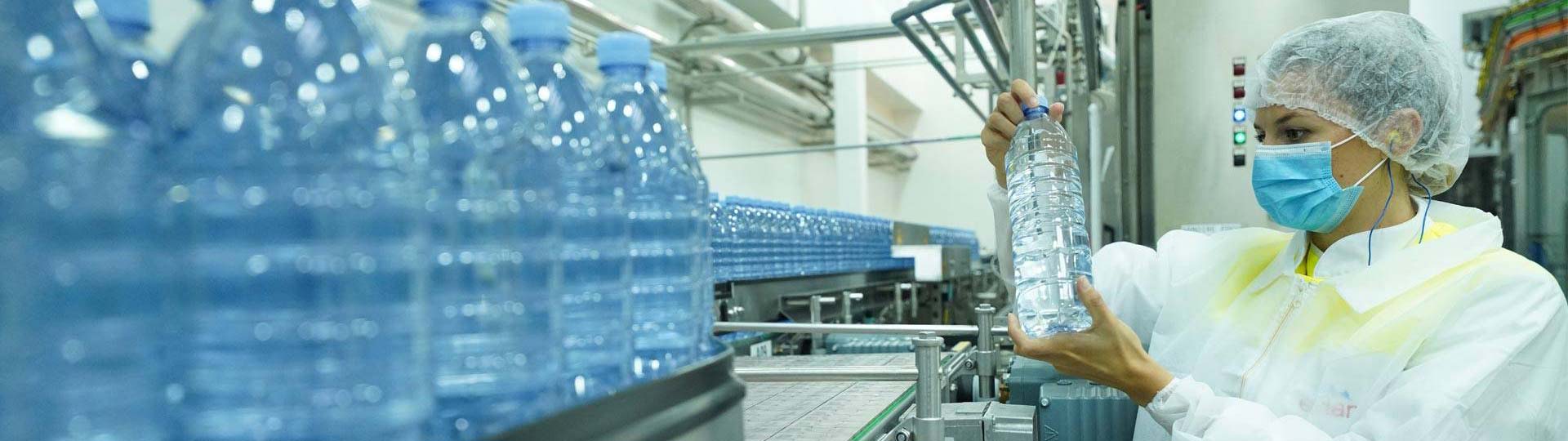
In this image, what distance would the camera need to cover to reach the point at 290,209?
0.65 meters

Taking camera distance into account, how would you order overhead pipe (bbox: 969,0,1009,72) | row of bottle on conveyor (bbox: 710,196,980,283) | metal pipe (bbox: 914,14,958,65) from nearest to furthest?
overhead pipe (bbox: 969,0,1009,72) < metal pipe (bbox: 914,14,958,65) < row of bottle on conveyor (bbox: 710,196,980,283)

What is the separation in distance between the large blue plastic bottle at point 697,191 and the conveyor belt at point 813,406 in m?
0.45

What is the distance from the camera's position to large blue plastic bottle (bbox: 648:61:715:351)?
117cm

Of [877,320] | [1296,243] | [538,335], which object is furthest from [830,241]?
[538,335]

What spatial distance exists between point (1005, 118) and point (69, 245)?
1.62 metres

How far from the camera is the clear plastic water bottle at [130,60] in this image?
0.61m

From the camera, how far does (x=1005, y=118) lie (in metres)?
1.87

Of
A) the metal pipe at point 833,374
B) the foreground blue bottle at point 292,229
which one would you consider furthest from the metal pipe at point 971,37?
the foreground blue bottle at point 292,229

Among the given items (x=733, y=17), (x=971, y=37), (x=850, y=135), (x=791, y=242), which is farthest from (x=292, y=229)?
(x=850, y=135)

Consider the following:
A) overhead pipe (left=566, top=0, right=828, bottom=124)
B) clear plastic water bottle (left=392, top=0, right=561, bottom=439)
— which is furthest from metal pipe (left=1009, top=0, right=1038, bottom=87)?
overhead pipe (left=566, top=0, right=828, bottom=124)

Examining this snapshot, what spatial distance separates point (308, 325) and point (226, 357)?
6 cm

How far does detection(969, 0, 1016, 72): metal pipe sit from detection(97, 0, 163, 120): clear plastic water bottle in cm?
235

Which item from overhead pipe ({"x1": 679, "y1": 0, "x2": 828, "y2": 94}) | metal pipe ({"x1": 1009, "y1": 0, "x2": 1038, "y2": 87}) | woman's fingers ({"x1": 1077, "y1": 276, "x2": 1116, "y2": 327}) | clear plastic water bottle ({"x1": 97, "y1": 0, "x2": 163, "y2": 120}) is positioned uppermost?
overhead pipe ({"x1": 679, "y1": 0, "x2": 828, "y2": 94})

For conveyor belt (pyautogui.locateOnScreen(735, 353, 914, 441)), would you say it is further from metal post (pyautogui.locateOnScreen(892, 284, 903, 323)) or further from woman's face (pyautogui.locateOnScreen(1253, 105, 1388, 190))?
metal post (pyautogui.locateOnScreen(892, 284, 903, 323))
